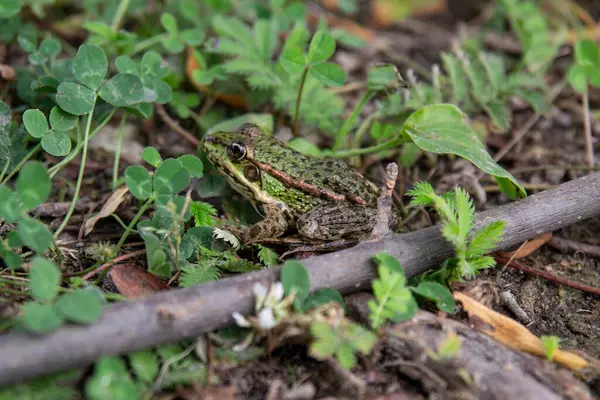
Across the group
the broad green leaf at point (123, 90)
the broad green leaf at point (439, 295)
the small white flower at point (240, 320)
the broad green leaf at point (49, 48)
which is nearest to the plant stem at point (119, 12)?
the broad green leaf at point (49, 48)

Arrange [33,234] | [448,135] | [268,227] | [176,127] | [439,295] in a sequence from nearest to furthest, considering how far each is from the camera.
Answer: [33,234] < [439,295] < [448,135] < [268,227] < [176,127]

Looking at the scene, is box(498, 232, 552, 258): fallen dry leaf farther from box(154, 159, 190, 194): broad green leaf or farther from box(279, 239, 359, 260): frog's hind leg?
box(154, 159, 190, 194): broad green leaf

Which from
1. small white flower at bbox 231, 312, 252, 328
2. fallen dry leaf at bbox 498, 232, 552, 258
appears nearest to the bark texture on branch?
small white flower at bbox 231, 312, 252, 328

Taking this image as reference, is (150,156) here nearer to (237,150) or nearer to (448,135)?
(237,150)

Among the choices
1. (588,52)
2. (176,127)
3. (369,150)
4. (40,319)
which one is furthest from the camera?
(588,52)

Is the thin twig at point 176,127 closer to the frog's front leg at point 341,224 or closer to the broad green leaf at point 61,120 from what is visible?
the broad green leaf at point 61,120

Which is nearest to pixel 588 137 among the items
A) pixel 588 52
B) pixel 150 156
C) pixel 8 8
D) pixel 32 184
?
pixel 588 52
